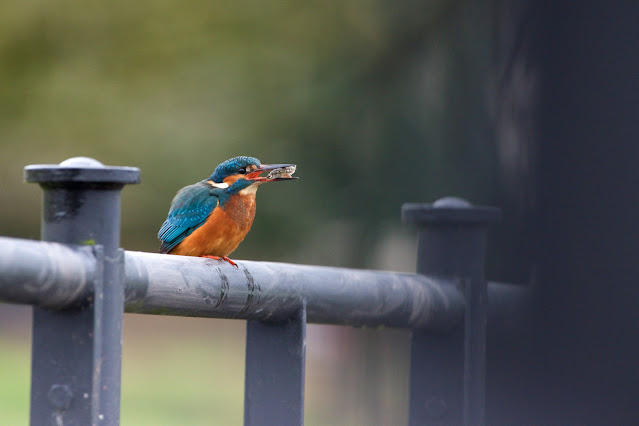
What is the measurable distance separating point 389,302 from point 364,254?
0.20 m

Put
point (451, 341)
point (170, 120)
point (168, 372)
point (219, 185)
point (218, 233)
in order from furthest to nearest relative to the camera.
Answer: point (168, 372) → point (170, 120) → point (219, 185) → point (218, 233) → point (451, 341)

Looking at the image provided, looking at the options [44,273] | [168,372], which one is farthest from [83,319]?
[168,372]

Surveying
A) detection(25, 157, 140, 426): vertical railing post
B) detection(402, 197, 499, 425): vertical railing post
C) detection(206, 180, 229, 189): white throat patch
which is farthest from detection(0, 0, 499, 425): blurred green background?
detection(25, 157, 140, 426): vertical railing post

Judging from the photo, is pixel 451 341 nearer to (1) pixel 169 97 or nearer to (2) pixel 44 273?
(2) pixel 44 273

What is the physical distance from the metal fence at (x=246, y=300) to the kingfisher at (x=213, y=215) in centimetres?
44

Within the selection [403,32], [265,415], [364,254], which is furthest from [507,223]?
[265,415]

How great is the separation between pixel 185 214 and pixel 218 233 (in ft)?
0.22

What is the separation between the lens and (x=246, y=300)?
2.41 feet

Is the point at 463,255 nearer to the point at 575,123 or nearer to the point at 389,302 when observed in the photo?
the point at 389,302

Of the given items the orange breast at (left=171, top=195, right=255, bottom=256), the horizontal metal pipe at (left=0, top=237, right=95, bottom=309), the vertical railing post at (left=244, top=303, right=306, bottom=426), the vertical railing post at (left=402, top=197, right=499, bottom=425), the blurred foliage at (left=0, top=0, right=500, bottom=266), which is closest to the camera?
the horizontal metal pipe at (left=0, top=237, right=95, bottom=309)

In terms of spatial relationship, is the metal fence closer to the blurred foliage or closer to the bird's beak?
the bird's beak

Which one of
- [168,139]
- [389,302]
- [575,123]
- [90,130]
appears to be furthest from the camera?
[90,130]

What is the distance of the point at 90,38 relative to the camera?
6.69 m

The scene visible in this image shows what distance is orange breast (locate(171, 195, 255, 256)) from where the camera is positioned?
4.58ft
